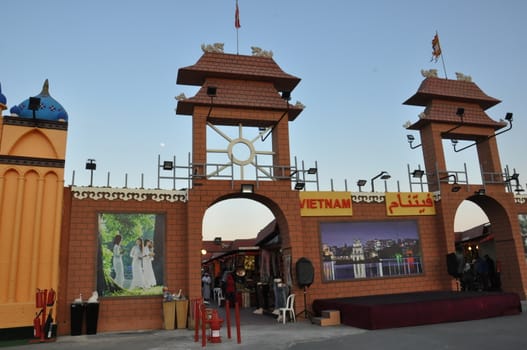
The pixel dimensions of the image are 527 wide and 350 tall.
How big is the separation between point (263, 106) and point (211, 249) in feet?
61.5

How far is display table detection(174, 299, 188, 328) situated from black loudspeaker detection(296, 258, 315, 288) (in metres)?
3.41

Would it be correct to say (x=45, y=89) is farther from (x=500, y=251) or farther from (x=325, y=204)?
(x=500, y=251)

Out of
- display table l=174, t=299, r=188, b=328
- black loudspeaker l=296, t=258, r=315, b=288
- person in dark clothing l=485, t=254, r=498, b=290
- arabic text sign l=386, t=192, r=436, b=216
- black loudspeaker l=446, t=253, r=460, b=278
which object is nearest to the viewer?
display table l=174, t=299, r=188, b=328

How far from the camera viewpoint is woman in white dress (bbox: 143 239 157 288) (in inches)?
481

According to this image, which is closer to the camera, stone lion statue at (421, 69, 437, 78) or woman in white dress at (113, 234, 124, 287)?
woman in white dress at (113, 234, 124, 287)

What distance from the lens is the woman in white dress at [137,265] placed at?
1211 cm

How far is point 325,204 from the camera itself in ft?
46.9

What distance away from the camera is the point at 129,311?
11.8 meters

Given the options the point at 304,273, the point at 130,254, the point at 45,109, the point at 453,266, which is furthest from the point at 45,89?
the point at 453,266

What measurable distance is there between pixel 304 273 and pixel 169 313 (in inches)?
159

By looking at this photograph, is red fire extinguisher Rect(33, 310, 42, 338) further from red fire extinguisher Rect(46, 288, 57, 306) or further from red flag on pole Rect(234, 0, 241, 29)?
red flag on pole Rect(234, 0, 241, 29)

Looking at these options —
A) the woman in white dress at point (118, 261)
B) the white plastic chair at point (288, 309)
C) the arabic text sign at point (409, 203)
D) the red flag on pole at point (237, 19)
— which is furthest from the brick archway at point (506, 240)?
the woman in white dress at point (118, 261)

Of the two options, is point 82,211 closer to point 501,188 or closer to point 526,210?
point 501,188

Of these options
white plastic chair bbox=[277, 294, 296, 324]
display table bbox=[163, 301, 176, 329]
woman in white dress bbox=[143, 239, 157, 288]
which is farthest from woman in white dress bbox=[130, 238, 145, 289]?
white plastic chair bbox=[277, 294, 296, 324]
